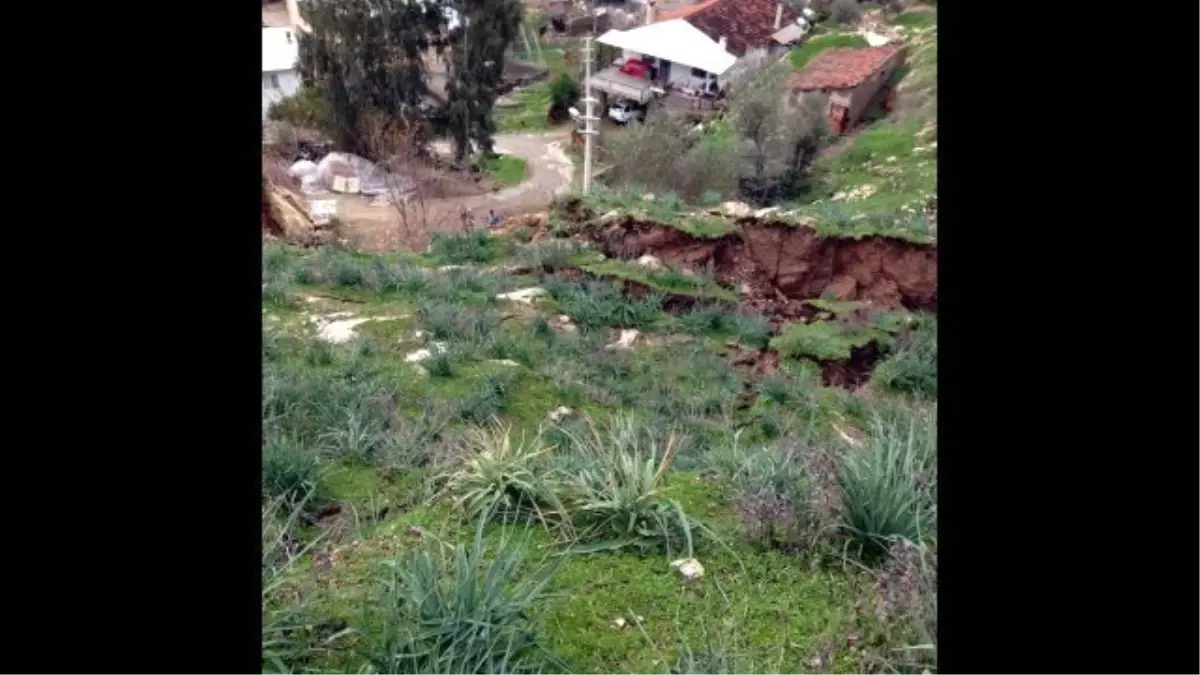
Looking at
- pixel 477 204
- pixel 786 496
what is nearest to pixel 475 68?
pixel 477 204

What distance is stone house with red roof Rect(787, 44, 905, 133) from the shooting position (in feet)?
70.6

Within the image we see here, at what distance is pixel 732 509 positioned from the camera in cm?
391

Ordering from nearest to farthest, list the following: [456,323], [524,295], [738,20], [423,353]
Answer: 1. [423,353]
2. [456,323]
3. [524,295]
4. [738,20]

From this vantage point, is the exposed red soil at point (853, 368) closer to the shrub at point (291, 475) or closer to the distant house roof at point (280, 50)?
the shrub at point (291, 475)

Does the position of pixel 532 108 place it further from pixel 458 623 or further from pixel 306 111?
pixel 458 623

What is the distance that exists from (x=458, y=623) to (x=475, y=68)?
2137 centimetres

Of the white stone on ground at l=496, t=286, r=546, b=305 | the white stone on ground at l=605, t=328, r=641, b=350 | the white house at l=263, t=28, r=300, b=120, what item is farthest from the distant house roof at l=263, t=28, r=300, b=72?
the white stone on ground at l=605, t=328, r=641, b=350

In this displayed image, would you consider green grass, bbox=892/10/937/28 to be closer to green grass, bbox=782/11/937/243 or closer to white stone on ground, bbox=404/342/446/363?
green grass, bbox=782/11/937/243

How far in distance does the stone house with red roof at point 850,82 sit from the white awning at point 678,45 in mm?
2749

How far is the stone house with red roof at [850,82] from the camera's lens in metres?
21.5

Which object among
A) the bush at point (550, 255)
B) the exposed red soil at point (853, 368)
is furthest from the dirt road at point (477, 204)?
the exposed red soil at point (853, 368)

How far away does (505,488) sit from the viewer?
375 centimetres
